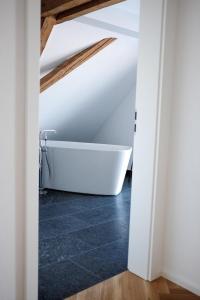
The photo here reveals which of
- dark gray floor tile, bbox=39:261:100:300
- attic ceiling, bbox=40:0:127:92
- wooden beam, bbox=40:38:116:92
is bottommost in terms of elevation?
dark gray floor tile, bbox=39:261:100:300

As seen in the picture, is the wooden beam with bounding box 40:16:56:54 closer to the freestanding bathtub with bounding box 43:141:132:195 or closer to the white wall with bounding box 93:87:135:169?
the freestanding bathtub with bounding box 43:141:132:195

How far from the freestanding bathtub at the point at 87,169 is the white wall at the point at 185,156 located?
2201 mm

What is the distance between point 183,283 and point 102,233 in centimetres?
109

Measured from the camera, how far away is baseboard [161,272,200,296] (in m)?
2.07

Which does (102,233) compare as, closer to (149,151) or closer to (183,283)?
(183,283)

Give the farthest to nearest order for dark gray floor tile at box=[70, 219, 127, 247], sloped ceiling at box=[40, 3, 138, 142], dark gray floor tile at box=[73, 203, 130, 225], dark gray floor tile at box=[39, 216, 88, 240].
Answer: sloped ceiling at box=[40, 3, 138, 142] < dark gray floor tile at box=[73, 203, 130, 225] < dark gray floor tile at box=[39, 216, 88, 240] < dark gray floor tile at box=[70, 219, 127, 247]

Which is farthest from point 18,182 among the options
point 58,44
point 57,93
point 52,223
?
point 57,93

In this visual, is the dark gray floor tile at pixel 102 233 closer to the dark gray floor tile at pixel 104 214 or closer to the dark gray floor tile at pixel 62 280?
the dark gray floor tile at pixel 104 214

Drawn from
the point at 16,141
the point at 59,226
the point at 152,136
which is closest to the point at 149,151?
the point at 152,136

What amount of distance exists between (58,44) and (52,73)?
0.58 meters

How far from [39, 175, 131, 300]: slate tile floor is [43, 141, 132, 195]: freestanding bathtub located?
0.62 ft

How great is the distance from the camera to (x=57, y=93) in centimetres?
474

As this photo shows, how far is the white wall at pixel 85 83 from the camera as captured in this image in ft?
12.4

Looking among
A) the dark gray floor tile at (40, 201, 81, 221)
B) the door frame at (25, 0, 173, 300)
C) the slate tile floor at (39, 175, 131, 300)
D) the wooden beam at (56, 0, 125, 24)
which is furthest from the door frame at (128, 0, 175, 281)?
the dark gray floor tile at (40, 201, 81, 221)
